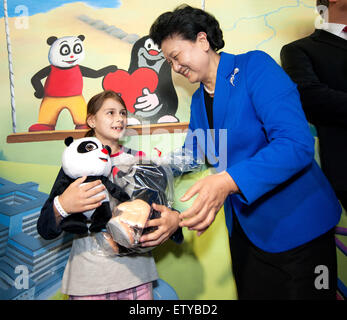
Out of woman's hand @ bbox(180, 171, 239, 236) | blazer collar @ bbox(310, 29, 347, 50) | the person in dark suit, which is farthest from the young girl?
blazer collar @ bbox(310, 29, 347, 50)

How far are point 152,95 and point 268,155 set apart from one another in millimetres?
901

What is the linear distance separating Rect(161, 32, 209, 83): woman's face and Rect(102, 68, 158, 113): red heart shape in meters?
0.41

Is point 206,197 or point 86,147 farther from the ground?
point 86,147

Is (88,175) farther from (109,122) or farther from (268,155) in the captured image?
(268,155)

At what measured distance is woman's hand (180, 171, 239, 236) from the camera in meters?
0.75

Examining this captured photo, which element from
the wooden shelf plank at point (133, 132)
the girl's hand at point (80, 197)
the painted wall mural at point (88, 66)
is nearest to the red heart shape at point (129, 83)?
the painted wall mural at point (88, 66)

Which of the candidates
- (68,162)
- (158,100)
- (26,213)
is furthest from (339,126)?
(26,213)

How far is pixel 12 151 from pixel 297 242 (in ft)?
4.62

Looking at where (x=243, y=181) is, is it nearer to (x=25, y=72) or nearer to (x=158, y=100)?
(x=158, y=100)

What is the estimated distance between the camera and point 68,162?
1019 millimetres

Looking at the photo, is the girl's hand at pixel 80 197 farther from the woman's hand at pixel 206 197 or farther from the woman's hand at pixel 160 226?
the woman's hand at pixel 206 197

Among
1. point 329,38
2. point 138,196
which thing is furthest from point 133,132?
point 329,38

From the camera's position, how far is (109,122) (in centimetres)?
123

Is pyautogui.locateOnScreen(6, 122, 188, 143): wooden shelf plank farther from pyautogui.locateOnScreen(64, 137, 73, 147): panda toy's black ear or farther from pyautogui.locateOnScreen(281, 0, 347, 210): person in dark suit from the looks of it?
pyautogui.locateOnScreen(281, 0, 347, 210): person in dark suit
